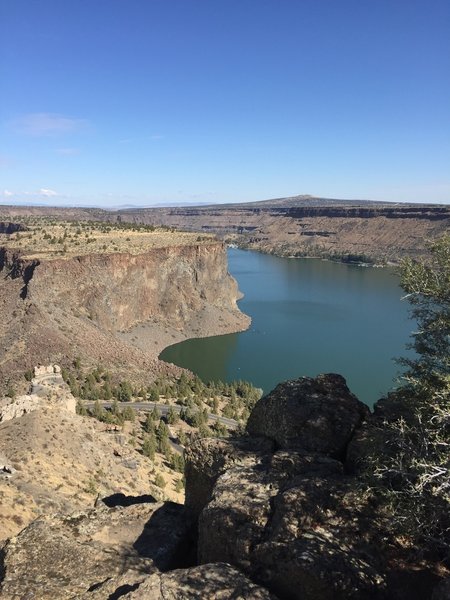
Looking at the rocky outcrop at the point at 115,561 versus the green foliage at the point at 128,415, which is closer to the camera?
the rocky outcrop at the point at 115,561

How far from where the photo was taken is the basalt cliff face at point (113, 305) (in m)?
59.9

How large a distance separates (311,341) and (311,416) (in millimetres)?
74858

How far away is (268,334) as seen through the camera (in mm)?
91938

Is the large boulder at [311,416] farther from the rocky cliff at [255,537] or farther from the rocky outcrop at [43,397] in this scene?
the rocky outcrop at [43,397]

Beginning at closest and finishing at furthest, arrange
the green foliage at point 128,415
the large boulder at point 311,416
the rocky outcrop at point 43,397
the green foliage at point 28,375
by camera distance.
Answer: the large boulder at point 311,416, the rocky outcrop at point 43,397, the green foliage at point 128,415, the green foliage at point 28,375

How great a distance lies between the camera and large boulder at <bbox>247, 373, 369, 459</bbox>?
13.1 metres

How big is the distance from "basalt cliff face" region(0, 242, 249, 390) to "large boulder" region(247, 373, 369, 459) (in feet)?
151

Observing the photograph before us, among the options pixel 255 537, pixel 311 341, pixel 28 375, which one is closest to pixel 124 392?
pixel 28 375

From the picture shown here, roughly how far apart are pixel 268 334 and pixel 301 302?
3730 cm

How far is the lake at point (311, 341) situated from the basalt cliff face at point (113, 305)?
267 inches

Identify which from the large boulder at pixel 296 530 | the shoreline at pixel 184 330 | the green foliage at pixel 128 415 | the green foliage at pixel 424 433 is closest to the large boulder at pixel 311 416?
the large boulder at pixel 296 530

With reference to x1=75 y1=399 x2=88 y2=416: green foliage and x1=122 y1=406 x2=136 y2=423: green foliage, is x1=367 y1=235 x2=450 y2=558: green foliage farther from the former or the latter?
x1=75 y1=399 x2=88 y2=416: green foliage

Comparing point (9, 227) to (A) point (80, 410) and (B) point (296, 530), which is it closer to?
(A) point (80, 410)

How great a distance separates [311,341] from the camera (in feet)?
285
